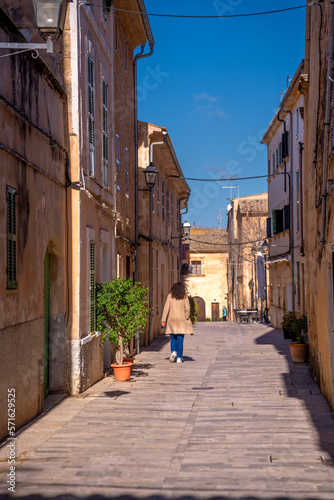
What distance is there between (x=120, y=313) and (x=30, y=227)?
4061 mm

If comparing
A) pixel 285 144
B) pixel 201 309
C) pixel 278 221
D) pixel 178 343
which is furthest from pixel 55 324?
pixel 201 309

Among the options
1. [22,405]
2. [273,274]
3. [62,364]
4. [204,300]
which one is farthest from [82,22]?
[204,300]

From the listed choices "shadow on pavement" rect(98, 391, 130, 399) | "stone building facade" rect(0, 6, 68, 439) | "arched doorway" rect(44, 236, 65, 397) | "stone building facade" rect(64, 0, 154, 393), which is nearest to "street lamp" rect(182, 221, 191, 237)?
"stone building facade" rect(64, 0, 154, 393)

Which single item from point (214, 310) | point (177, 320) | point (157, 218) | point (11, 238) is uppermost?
point (157, 218)

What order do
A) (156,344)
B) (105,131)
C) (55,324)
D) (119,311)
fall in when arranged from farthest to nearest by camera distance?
1. (156,344)
2. (105,131)
3. (119,311)
4. (55,324)

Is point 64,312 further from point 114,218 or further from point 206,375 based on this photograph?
point 114,218

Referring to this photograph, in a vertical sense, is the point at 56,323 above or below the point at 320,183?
below

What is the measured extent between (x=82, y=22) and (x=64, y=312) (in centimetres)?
517

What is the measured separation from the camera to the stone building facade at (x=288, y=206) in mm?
21953

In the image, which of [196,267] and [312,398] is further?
[196,267]

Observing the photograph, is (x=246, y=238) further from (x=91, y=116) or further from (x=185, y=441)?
(x=185, y=441)

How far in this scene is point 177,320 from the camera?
1530cm

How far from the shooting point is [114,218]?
15.4 meters

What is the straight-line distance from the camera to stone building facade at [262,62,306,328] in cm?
2195
